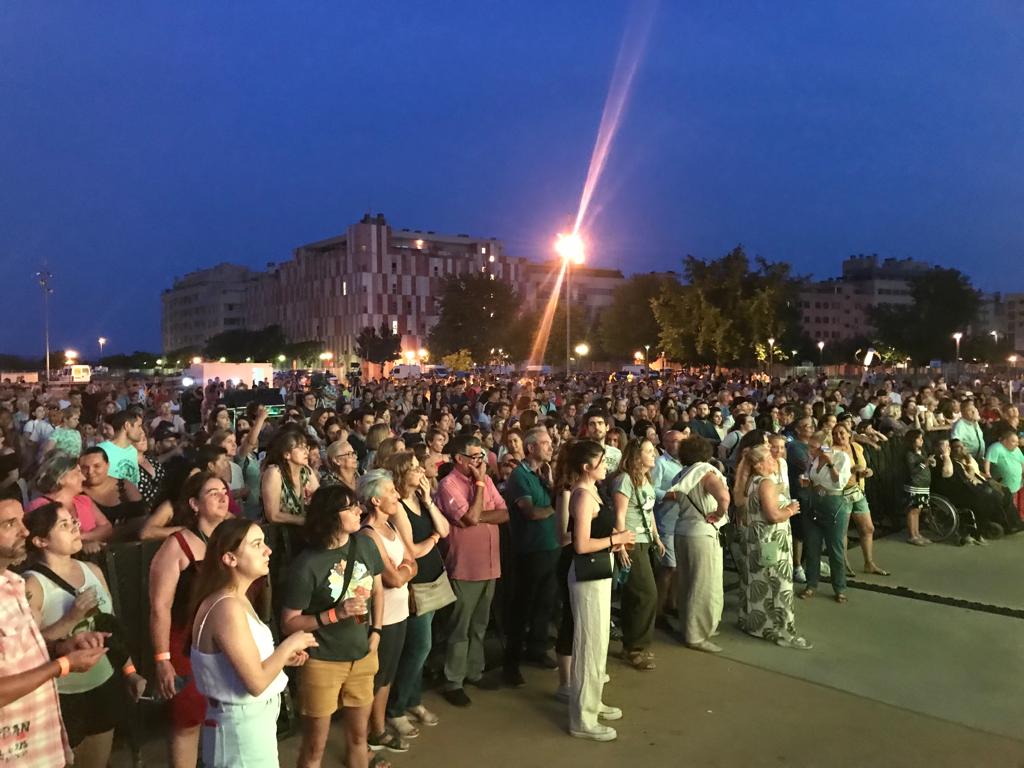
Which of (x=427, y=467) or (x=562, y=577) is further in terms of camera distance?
(x=427, y=467)

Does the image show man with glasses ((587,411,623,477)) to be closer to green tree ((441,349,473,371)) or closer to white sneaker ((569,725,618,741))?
white sneaker ((569,725,618,741))

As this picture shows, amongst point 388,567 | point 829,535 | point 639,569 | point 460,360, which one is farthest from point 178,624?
point 460,360

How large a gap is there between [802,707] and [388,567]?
273 centimetres

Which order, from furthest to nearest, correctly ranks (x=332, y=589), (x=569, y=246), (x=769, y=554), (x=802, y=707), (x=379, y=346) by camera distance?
(x=379, y=346), (x=569, y=246), (x=769, y=554), (x=802, y=707), (x=332, y=589)

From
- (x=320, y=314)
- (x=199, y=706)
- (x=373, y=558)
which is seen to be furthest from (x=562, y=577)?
(x=320, y=314)

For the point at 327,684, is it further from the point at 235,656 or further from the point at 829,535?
the point at 829,535

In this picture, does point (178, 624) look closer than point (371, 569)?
Yes

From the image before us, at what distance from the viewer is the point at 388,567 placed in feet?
13.0

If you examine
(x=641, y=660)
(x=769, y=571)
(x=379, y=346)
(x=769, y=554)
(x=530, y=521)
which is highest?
(x=379, y=346)

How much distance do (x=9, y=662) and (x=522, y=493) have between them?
128 inches

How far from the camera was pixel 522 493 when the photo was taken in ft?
17.6

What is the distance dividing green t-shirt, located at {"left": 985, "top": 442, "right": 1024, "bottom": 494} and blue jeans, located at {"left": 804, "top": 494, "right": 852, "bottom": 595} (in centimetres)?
373

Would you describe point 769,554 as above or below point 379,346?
below

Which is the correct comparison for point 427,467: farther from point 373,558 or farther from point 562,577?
point 373,558
